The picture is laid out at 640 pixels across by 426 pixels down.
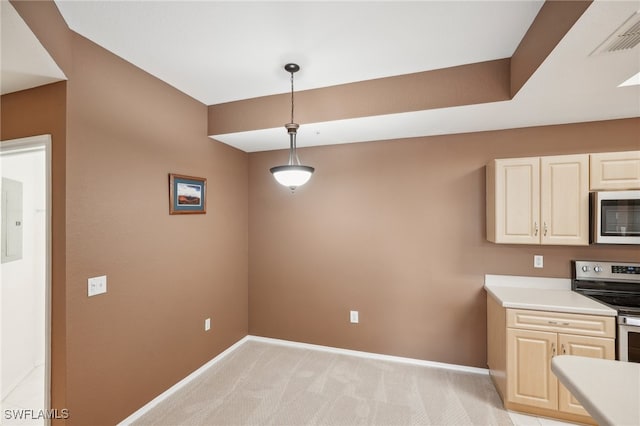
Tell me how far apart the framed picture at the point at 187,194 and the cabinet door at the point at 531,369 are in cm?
305

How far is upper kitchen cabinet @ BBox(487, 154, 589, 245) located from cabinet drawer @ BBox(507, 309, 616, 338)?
0.62 meters

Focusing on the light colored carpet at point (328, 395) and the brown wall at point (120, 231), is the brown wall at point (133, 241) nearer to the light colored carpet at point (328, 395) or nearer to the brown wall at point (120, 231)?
the brown wall at point (120, 231)

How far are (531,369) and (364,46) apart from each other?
2.80 metres

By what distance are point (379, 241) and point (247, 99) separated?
Answer: 6.89 feet

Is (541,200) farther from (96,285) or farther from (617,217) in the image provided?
(96,285)

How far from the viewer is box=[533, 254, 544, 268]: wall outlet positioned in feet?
8.81

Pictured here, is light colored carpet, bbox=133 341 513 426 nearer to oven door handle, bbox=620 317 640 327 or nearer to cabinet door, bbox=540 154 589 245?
oven door handle, bbox=620 317 640 327

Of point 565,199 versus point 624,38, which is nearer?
point 624,38

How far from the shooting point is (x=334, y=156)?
3.37 metres

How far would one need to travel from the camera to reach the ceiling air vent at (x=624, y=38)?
4.08 feet

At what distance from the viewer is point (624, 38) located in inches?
53.7

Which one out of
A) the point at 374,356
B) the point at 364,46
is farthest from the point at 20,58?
the point at 374,356

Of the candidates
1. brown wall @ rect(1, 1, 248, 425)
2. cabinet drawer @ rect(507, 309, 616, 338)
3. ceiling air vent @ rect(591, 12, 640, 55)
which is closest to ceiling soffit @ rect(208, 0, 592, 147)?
ceiling air vent @ rect(591, 12, 640, 55)

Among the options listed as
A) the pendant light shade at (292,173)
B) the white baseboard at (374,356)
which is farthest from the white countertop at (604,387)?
the white baseboard at (374,356)
